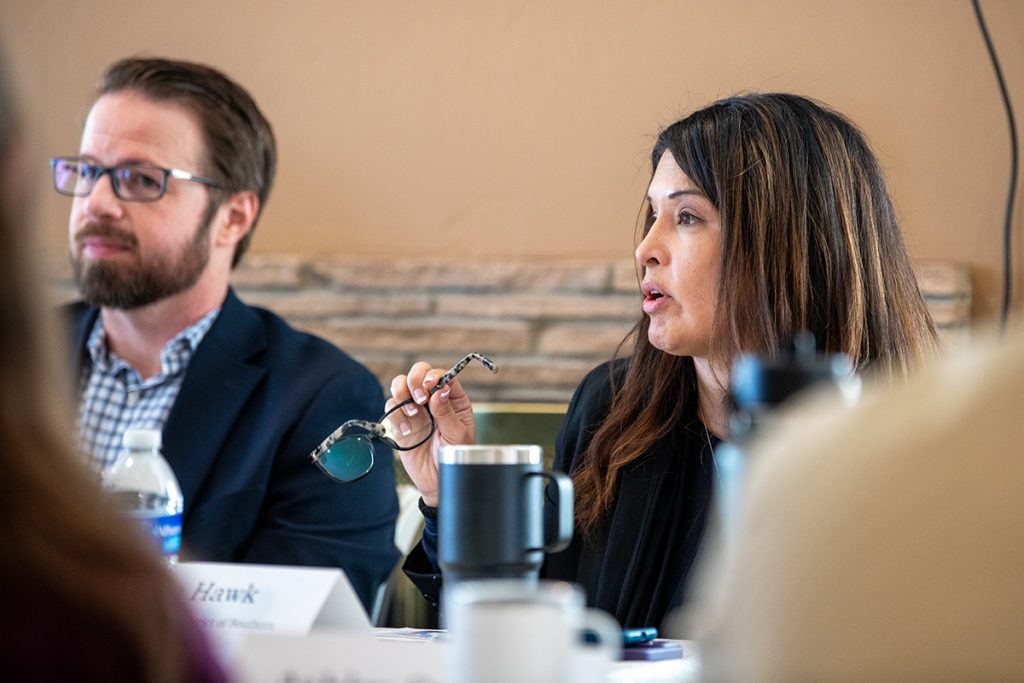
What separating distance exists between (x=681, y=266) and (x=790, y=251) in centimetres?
14

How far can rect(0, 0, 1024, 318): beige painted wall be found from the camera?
2.36 meters

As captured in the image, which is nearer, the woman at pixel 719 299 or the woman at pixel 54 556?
the woman at pixel 54 556

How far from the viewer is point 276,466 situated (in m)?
1.99

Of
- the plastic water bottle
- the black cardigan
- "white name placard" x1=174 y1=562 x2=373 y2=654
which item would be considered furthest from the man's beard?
"white name placard" x1=174 y1=562 x2=373 y2=654

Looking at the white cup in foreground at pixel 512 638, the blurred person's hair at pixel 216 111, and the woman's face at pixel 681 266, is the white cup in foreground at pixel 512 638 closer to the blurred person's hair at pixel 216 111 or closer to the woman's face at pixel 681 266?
the woman's face at pixel 681 266

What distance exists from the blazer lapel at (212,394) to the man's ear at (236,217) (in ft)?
0.62

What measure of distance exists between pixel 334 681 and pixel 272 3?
216cm

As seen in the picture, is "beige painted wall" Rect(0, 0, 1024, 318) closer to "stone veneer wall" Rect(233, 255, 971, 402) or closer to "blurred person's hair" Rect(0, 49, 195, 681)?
"stone veneer wall" Rect(233, 255, 971, 402)

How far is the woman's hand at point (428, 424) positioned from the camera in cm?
162

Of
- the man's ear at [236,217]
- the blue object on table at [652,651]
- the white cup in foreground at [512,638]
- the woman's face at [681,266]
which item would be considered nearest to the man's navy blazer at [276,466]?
the man's ear at [236,217]

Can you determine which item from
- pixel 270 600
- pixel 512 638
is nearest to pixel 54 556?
pixel 512 638

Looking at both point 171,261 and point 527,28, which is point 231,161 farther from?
point 527,28

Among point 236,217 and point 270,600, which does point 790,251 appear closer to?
point 270,600

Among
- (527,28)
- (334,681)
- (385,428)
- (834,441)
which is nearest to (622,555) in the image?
(385,428)
